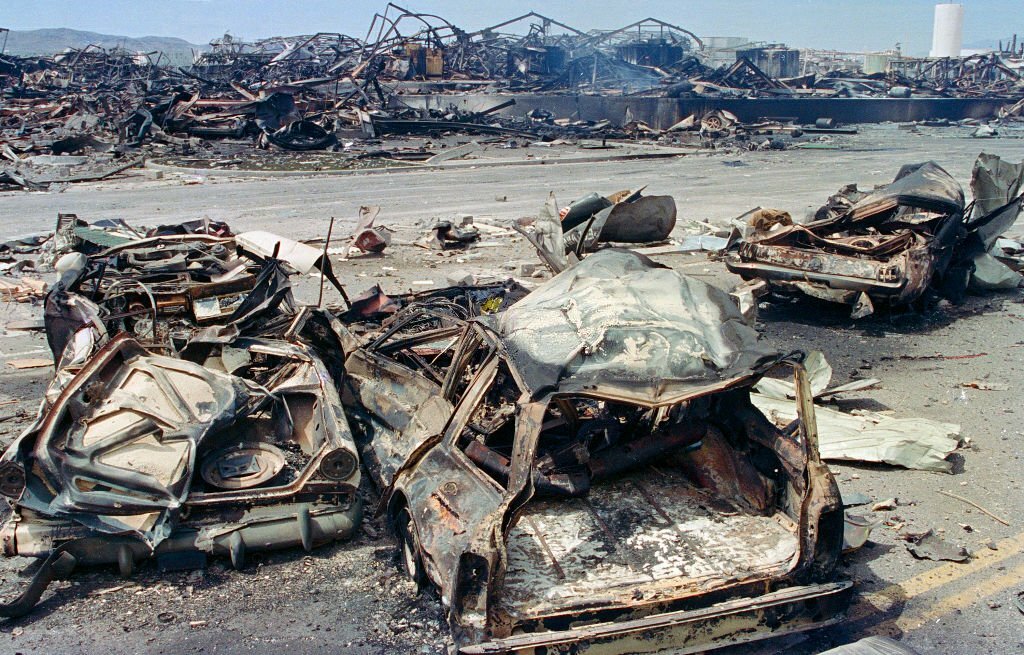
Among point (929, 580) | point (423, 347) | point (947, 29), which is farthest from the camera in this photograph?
point (947, 29)

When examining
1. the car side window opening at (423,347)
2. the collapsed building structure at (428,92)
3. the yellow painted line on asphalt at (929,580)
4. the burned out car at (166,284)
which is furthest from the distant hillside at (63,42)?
the yellow painted line on asphalt at (929,580)

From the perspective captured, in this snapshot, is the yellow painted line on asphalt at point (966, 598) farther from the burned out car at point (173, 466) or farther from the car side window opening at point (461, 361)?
the burned out car at point (173, 466)

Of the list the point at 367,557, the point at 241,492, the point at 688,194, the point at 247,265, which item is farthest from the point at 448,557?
the point at 688,194

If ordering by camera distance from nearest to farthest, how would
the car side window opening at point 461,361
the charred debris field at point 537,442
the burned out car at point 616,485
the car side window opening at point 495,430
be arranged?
Result: 1. the burned out car at point 616,485
2. the charred debris field at point 537,442
3. the car side window opening at point 495,430
4. the car side window opening at point 461,361

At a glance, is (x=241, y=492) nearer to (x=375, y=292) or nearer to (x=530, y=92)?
(x=375, y=292)

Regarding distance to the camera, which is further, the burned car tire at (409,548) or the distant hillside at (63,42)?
the distant hillside at (63,42)

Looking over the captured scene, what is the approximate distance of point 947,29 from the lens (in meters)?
104

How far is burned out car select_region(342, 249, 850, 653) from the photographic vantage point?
3.64 meters

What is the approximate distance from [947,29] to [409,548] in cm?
11875

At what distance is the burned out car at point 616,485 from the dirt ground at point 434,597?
0.47 m

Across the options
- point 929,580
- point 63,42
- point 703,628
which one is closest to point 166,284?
point 703,628

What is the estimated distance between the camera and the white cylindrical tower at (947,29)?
103 m

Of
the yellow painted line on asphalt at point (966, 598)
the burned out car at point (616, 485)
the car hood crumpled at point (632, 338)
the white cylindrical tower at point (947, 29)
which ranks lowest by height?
the yellow painted line on asphalt at point (966, 598)

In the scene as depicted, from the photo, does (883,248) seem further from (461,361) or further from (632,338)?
(632,338)
